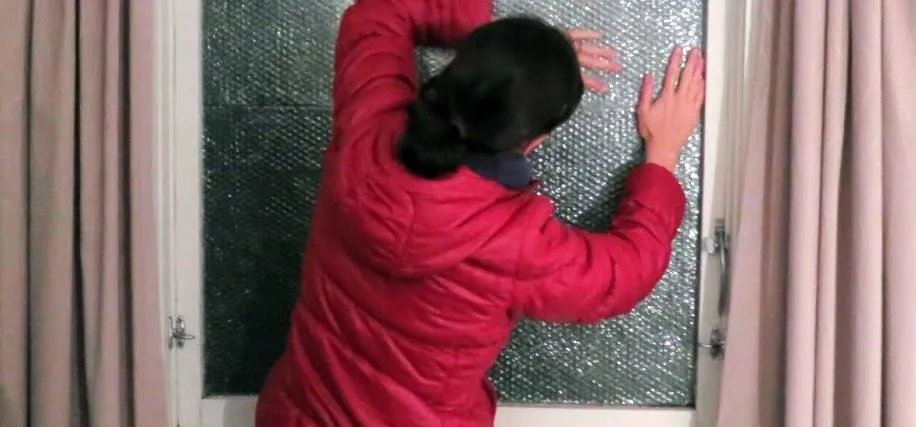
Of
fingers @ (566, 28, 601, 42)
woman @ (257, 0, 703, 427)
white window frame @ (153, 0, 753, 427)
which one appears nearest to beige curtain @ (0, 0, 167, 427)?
white window frame @ (153, 0, 753, 427)

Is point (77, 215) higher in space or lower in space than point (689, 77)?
lower

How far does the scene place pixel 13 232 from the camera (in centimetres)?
158

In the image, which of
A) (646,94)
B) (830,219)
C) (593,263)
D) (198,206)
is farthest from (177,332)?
(830,219)

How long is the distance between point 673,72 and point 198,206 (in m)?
0.84

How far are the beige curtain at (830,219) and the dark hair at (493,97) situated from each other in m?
0.40

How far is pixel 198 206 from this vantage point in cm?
178

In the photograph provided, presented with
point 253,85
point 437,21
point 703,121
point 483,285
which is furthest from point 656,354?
point 253,85

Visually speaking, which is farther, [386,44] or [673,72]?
[673,72]

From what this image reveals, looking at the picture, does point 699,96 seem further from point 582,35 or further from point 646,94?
point 582,35

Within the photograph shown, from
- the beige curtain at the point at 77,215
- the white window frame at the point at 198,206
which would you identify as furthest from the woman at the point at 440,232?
the beige curtain at the point at 77,215

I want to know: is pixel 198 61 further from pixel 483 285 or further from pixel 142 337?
pixel 483 285

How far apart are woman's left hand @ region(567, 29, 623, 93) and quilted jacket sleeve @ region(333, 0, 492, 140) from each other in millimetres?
193

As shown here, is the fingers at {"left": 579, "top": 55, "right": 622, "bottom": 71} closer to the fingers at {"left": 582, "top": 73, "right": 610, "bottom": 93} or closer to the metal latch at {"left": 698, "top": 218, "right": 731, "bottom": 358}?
the fingers at {"left": 582, "top": 73, "right": 610, "bottom": 93}

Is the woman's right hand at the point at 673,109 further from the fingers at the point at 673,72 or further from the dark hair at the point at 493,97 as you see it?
the dark hair at the point at 493,97
